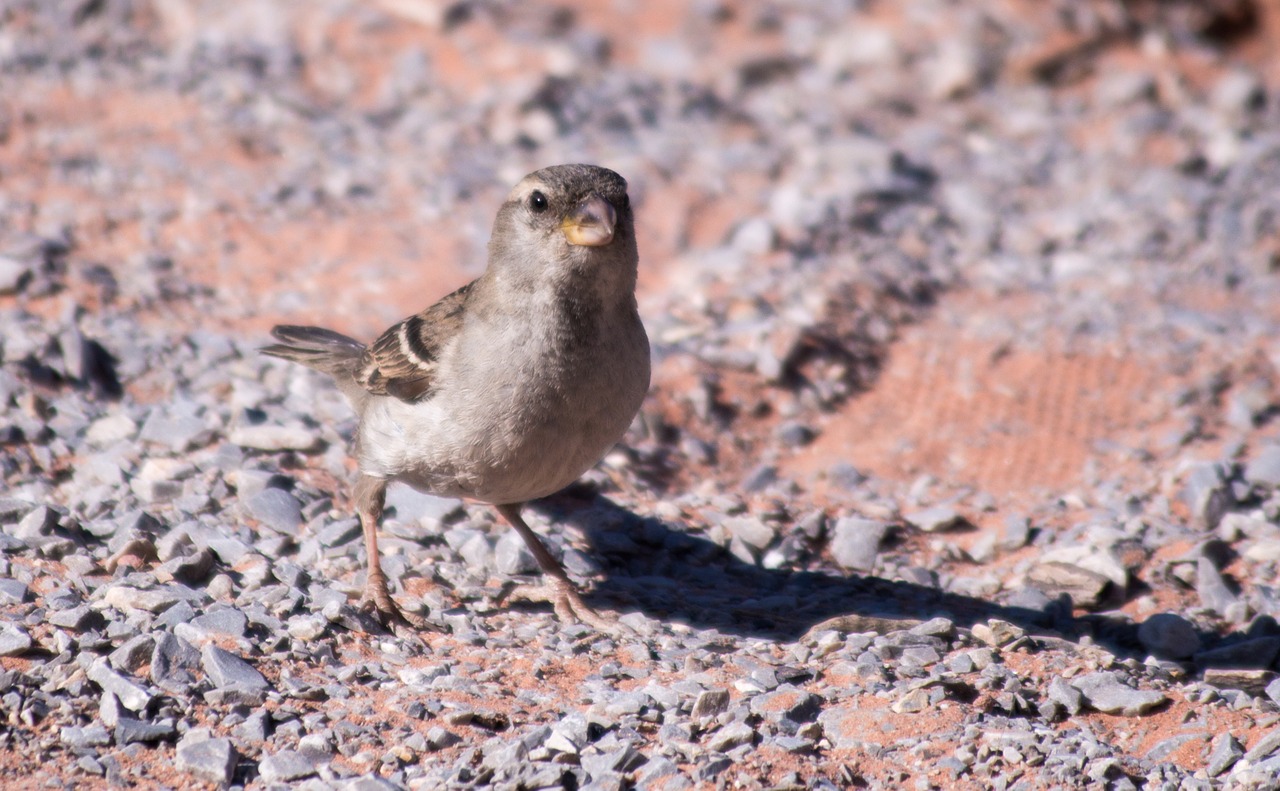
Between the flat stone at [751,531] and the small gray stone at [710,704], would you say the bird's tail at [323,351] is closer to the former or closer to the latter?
the flat stone at [751,531]


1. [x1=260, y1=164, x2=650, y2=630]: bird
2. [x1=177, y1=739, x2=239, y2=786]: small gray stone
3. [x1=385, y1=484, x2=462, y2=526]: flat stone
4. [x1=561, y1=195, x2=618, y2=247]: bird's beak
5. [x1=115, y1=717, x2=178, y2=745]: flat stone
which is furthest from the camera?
[x1=385, y1=484, x2=462, y2=526]: flat stone

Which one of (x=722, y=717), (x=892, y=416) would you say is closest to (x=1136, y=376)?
(x=892, y=416)

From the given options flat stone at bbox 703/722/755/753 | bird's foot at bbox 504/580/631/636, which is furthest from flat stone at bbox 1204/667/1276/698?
bird's foot at bbox 504/580/631/636

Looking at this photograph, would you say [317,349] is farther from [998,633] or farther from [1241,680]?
[1241,680]

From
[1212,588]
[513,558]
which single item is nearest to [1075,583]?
[1212,588]

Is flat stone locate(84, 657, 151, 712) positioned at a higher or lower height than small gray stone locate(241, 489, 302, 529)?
lower

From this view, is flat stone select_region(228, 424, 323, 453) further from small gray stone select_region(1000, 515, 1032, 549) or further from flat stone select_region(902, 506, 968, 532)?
small gray stone select_region(1000, 515, 1032, 549)

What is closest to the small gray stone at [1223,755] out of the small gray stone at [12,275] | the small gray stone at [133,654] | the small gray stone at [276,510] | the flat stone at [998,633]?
the flat stone at [998,633]

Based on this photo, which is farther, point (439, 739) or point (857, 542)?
point (857, 542)
